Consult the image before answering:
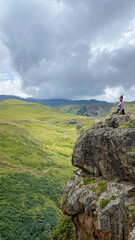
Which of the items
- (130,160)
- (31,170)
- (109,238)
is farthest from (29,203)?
(130,160)

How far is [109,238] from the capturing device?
16.6 meters

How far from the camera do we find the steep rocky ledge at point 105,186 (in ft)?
53.9

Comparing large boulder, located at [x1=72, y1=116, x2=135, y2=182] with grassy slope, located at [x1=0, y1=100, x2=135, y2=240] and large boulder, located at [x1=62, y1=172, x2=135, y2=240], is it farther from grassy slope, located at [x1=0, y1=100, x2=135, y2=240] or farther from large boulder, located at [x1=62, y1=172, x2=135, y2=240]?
grassy slope, located at [x1=0, y1=100, x2=135, y2=240]

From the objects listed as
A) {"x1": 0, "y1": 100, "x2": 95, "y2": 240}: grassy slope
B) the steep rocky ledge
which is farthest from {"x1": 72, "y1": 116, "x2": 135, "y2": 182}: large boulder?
{"x1": 0, "y1": 100, "x2": 95, "y2": 240}: grassy slope

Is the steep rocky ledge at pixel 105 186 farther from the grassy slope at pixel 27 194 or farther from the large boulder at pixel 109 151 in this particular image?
the grassy slope at pixel 27 194

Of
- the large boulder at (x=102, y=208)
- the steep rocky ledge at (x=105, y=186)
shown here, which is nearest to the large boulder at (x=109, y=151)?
the steep rocky ledge at (x=105, y=186)

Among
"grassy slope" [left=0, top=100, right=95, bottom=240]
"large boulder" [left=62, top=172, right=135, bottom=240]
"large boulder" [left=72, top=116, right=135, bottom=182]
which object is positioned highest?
"large boulder" [left=72, top=116, right=135, bottom=182]

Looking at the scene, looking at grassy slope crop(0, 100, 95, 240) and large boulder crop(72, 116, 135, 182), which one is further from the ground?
large boulder crop(72, 116, 135, 182)

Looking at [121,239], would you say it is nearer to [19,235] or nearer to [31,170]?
[19,235]

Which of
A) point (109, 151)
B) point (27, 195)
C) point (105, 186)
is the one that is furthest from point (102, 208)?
point (27, 195)

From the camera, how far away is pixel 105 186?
1934 centimetres

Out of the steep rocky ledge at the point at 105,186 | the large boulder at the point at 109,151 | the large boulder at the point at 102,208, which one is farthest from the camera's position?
the large boulder at the point at 109,151

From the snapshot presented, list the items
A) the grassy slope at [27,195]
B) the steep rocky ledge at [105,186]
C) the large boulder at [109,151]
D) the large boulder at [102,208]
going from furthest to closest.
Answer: the grassy slope at [27,195] < the large boulder at [109,151] < the steep rocky ledge at [105,186] < the large boulder at [102,208]

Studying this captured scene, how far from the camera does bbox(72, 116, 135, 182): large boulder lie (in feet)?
60.6
